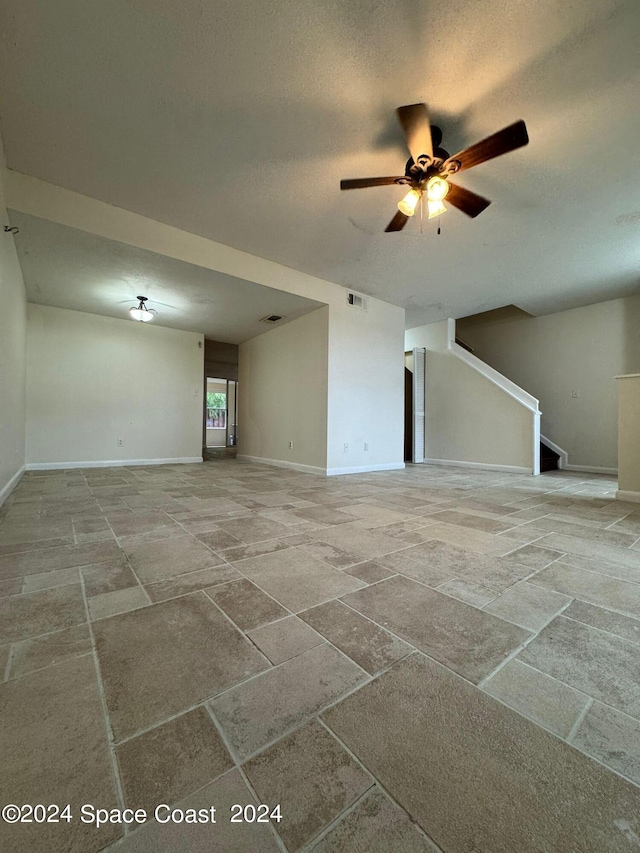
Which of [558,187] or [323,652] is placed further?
[558,187]

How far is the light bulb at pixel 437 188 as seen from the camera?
2506 millimetres

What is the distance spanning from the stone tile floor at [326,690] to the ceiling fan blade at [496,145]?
2.43 metres

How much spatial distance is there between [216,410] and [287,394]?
316 inches

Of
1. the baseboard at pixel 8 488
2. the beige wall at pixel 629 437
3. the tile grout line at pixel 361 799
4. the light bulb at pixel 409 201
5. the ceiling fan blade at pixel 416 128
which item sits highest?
the ceiling fan blade at pixel 416 128

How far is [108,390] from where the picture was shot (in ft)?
19.0

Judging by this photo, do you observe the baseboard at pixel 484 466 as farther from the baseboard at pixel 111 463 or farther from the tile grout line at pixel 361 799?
the tile grout line at pixel 361 799

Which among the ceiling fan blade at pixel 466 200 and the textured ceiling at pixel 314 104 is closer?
the textured ceiling at pixel 314 104

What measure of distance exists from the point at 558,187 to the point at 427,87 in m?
1.66

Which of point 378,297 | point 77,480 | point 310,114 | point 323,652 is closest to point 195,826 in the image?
point 323,652

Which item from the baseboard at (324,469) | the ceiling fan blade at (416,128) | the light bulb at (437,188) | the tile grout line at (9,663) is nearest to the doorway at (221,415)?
the baseboard at (324,469)

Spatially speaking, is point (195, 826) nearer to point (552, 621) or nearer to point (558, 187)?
point (552, 621)

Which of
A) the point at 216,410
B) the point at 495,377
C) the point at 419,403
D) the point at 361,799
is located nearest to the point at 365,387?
the point at 419,403

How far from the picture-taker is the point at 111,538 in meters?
2.13

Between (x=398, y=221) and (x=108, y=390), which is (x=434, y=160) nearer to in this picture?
(x=398, y=221)
